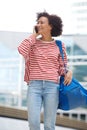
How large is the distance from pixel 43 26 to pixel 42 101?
0.46 metres

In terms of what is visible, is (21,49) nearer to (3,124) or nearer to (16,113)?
(3,124)

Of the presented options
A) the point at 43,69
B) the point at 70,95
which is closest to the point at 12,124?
the point at 70,95

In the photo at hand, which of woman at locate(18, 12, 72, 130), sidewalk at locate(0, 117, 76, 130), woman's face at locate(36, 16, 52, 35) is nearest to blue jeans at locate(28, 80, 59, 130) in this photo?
woman at locate(18, 12, 72, 130)

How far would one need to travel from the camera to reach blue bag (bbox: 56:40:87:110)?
2.19 m

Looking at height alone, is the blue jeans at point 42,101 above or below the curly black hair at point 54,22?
below

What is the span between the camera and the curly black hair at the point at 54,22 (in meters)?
2.19

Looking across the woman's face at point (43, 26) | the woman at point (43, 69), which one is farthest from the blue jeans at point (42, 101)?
the woman's face at point (43, 26)

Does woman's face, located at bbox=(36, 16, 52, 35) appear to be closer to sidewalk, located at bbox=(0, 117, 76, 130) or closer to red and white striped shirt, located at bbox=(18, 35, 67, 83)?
red and white striped shirt, located at bbox=(18, 35, 67, 83)

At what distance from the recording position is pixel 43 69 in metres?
2.09

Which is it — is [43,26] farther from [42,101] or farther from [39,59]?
[42,101]

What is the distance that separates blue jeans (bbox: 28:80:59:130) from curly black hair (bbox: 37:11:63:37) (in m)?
0.34

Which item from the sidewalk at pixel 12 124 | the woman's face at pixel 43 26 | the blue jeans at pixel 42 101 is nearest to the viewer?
the blue jeans at pixel 42 101

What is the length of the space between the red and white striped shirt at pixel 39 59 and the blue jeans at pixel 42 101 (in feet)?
0.14

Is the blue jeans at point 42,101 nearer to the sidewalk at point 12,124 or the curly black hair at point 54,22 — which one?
the curly black hair at point 54,22
